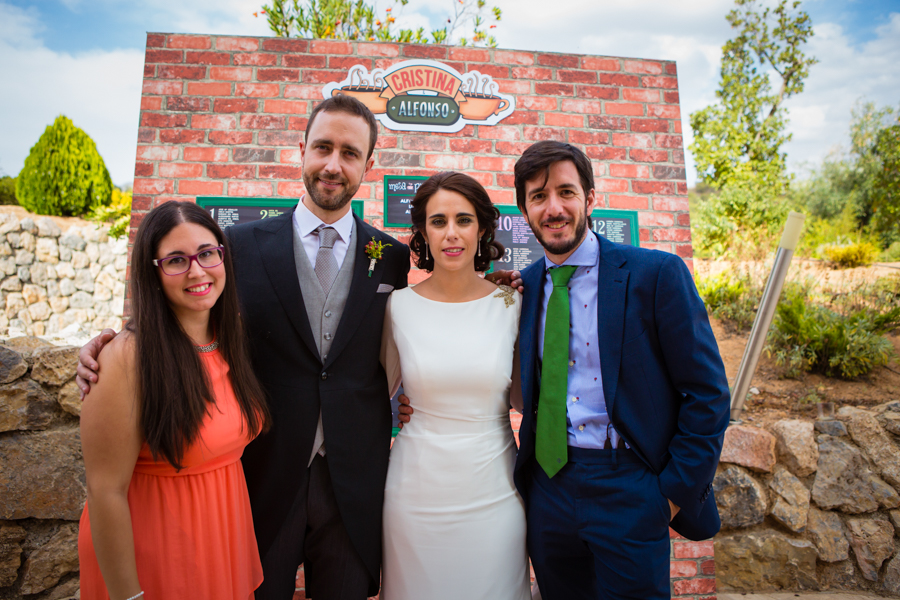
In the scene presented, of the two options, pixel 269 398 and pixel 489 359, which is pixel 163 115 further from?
pixel 489 359

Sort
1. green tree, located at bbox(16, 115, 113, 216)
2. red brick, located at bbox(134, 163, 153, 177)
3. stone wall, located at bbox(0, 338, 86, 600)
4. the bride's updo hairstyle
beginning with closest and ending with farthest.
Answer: the bride's updo hairstyle < stone wall, located at bbox(0, 338, 86, 600) < red brick, located at bbox(134, 163, 153, 177) < green tree, located at bbox(16, 115, 113, 216)

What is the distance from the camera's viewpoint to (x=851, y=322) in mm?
4492

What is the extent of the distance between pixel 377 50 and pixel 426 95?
428 mm

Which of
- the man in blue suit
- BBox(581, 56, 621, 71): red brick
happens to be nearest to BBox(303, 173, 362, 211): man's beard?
the man in blue suit

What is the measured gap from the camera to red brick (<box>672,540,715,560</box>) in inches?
119

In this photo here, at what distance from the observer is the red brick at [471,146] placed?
10.2ft

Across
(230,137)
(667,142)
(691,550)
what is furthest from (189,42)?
(691,550)

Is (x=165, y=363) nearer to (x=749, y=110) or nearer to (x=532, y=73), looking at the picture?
(x=532, y=73)

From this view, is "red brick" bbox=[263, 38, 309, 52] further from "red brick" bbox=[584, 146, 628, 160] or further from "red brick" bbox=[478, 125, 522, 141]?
"red brick" bbox=[584, 146, 628, 160]

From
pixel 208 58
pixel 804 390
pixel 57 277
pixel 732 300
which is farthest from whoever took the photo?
pixel 57 277

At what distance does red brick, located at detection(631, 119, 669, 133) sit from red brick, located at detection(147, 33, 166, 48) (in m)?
3.07

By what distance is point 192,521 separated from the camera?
1404mm

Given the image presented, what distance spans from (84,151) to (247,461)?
10685mm

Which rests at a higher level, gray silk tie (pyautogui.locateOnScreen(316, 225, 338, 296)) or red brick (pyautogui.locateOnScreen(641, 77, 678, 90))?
red brick (pyautogui.locateOnScreen(641, 77, 678, 90))
